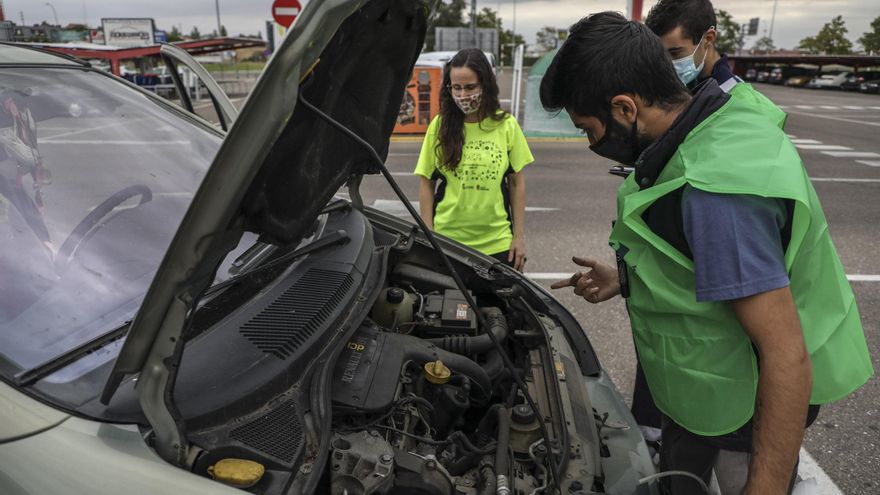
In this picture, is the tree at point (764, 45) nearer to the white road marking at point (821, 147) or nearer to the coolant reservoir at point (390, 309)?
the white road marking at point (821, 147)

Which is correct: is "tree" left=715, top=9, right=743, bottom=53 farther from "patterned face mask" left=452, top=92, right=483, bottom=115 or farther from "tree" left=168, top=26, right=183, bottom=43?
"patterned face mask" left=452, top=92, right=483, bottom=115

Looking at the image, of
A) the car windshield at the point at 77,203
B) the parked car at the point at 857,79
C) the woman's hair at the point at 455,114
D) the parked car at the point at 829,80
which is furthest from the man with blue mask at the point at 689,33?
the parked car at the point at 829,80

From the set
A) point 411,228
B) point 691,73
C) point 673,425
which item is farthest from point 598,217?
point 673,425

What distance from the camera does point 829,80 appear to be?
111 ft

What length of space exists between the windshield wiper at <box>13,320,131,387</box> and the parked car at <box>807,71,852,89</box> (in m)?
40.6

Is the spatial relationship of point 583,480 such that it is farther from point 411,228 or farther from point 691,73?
point 691,73

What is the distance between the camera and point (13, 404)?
4.43 feet

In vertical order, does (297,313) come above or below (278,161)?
below

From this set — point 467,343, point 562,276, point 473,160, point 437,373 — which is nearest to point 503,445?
point 437,373

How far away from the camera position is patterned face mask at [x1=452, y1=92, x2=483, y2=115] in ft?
10.9

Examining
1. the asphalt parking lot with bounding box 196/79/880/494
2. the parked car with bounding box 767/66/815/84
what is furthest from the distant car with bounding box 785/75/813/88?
the asphalt parking lot with bounding box 196/79/880/494

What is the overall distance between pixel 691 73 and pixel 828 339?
6.27 feet

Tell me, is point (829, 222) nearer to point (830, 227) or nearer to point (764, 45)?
point (830, 227)

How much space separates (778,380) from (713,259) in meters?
0.32
